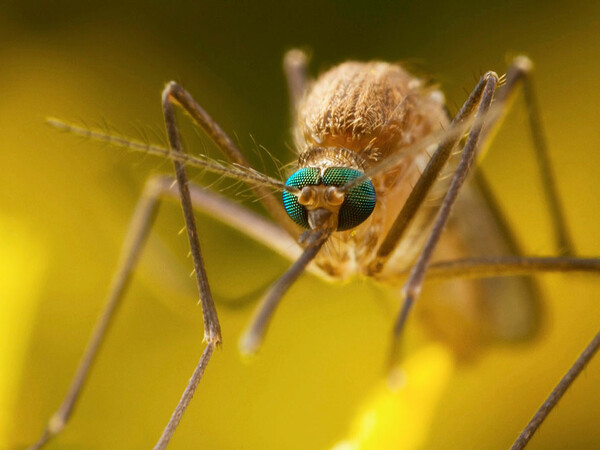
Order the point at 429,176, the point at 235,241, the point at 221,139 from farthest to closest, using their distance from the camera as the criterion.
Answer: the point at 235,241 < the point at 221,139 < the point at 429,176

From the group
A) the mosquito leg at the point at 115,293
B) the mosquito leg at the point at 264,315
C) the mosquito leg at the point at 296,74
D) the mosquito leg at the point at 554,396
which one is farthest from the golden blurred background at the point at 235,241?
the mosquito leg at the point at 264,315

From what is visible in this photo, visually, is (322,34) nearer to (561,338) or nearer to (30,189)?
(30,189)

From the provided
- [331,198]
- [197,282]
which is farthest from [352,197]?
[197,282]

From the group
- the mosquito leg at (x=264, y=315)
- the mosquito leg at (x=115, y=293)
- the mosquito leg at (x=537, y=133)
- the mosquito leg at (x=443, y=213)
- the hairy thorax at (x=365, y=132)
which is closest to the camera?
the mosquito leg at (x=264, y=315)

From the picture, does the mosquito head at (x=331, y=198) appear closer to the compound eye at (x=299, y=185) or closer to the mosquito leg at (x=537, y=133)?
the compound eye at (x=299, y=185)

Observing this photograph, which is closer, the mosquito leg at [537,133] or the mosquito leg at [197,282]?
the mosquito leg at [197,282]

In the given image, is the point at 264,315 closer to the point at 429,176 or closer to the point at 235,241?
the point at 429,176

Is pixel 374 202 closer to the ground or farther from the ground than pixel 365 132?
closer to the ground
